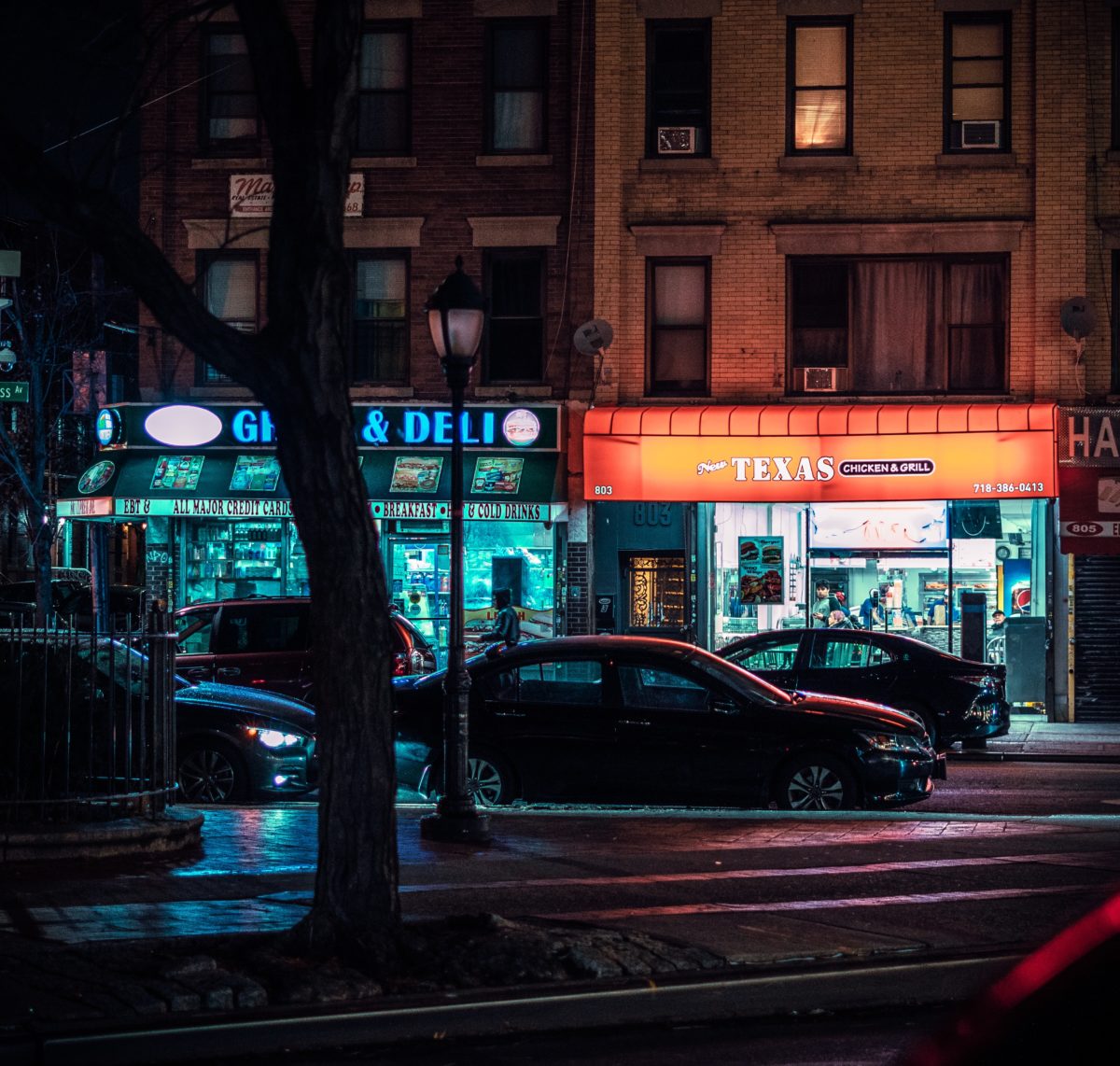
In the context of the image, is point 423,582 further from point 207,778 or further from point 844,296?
point 207,778

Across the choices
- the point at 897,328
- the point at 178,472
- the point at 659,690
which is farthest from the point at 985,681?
the point at 178,472

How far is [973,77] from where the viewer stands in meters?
25.5

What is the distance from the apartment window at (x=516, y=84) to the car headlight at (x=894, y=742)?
14017mm

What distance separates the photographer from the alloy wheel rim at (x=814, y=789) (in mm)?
14609

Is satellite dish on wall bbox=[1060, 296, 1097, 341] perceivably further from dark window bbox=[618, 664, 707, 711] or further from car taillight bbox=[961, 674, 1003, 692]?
dark window bbox=[618, 664, 707, 711]

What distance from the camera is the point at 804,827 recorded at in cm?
1317

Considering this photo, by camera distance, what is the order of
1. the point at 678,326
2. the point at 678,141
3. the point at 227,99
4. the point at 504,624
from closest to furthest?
the point at 504,624 → the point at 678,141 → the point at 678,326 → the point at 227,99

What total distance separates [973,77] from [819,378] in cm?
493

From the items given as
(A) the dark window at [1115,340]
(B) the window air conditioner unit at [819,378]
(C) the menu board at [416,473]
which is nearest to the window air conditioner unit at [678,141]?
(B) the window air conditioner unit at [819,378]

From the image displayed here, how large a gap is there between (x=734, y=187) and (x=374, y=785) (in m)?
18.9

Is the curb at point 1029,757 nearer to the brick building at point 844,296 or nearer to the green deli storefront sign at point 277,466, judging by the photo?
the brick building at point 844,296

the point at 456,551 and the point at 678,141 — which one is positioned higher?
the point at 678,141

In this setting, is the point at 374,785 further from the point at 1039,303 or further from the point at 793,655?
the point at 1039,303

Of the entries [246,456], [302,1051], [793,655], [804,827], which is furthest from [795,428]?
[302,1051]
